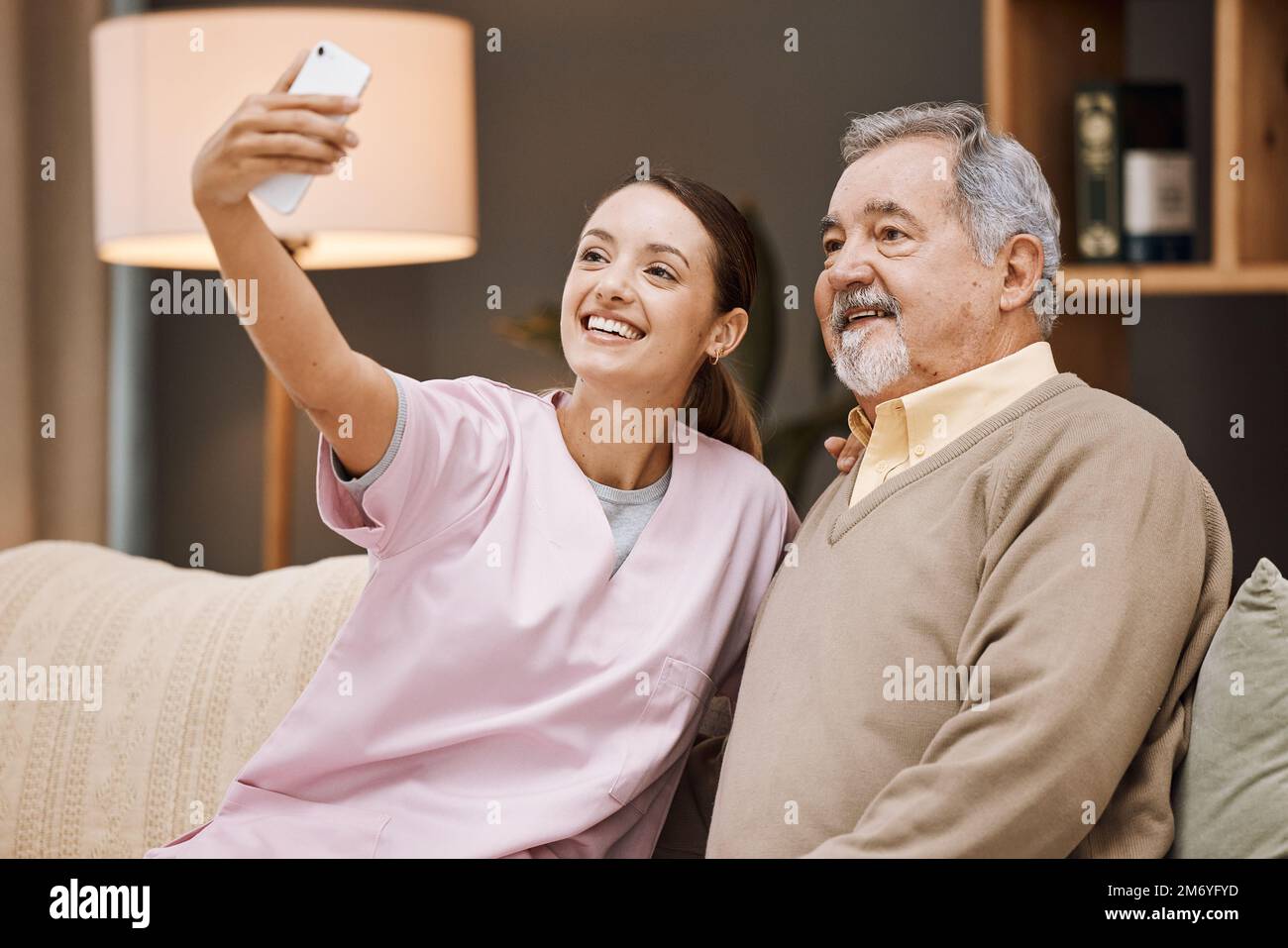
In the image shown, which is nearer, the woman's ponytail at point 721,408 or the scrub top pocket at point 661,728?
the scrub top pocket at point 661,728


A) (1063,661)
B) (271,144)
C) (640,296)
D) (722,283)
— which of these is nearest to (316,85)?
(271,144)

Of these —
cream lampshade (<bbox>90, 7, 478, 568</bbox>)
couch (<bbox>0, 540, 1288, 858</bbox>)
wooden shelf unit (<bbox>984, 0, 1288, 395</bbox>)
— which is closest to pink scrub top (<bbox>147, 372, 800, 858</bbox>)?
couch (<bbox>0, 540, 1288, 858</bbox>)

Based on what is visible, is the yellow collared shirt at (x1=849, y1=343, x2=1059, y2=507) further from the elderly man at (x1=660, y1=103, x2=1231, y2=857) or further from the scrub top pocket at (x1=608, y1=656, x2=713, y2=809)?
the scrub top pocket at (x1=608, y1=656, x2=713, y2=809)

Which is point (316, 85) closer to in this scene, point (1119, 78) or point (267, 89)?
point (267, 89)

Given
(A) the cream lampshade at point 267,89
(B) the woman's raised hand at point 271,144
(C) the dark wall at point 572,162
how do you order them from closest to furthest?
(B) the woman's raised hand at point 271,144
(A) the cream lampshade at point 267,89
(C) the dark wall at point 572,162

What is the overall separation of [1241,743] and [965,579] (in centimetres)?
27

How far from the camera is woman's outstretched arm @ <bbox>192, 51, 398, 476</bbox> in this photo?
3.44 feet

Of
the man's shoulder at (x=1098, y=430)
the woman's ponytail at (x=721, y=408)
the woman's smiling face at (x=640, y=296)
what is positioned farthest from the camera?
the woman's ponytail at (x=721, y=408)

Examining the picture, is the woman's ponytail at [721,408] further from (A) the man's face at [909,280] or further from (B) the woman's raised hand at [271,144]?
(B) the woman's raised hand at [271,144]

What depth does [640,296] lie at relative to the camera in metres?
1.43

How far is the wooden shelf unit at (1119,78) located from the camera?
2.26 metres

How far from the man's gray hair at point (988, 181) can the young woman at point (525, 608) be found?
25 centimetres

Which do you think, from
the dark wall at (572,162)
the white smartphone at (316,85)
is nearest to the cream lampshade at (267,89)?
the dark wall at (572,162)
